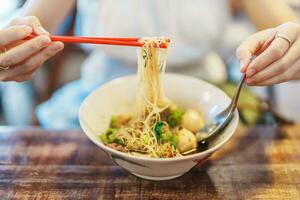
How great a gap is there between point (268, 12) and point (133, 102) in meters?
0.57

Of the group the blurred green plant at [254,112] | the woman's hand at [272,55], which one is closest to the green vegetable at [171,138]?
the woman's hand at [272,55]

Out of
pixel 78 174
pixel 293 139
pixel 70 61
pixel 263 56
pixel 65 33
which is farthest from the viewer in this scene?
pixel 70 61

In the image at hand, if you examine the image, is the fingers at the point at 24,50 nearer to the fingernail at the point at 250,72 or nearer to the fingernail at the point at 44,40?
the fingernail at the point at 44,40

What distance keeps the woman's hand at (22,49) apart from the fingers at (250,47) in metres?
0.44

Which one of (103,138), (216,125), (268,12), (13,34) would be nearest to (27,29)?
(13,34)

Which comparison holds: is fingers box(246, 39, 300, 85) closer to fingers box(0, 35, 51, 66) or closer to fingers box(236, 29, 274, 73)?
fingers box(236, 29, 274, 73)

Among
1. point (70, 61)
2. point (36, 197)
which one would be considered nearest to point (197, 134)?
point (36, 197)

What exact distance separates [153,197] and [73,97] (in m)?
0.82

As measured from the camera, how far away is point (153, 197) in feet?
3.22

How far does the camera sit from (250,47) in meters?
1.00

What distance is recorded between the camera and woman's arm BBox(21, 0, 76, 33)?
1275mm

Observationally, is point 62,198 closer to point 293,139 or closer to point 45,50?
point 45,50

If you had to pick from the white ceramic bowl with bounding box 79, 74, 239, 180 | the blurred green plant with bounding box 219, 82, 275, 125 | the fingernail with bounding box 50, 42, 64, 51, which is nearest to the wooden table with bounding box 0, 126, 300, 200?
the white ceramic bowl with bounding box 79, 74, 239, 180

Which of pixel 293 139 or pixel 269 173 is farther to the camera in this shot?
pixel 293 139
